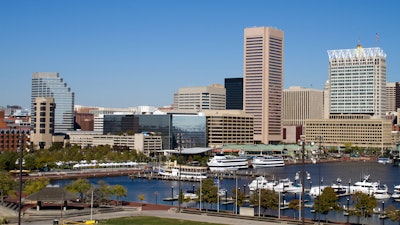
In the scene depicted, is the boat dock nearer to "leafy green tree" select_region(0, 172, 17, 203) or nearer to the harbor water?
the harbor water

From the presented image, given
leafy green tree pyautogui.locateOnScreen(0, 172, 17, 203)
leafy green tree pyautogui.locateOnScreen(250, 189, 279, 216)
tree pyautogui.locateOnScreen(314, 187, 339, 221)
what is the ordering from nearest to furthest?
tree pyautogui.locateOnScreen(314, 187, 339, 221) < leafy green tree pyautogui.locateOnScreen(250, 189, 279, 216) < leafy green tree pyautogui.locateOnScreen(0, 172, 17, 203)

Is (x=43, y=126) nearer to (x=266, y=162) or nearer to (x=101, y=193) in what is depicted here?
(x=266, y=162)

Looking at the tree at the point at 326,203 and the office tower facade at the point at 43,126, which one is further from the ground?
the office tower facade at the point at 43,126

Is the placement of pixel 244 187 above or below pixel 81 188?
below

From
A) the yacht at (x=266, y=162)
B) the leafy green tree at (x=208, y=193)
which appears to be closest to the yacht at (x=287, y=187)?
the leafy green tree at (x=208, y=193)

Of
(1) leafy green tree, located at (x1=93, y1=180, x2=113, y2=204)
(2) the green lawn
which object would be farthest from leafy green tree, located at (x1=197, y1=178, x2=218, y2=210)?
(2) the green lawn

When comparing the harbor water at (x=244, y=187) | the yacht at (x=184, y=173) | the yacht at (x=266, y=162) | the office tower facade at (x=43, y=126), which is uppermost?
the office tower facade at (x=43, y=126)

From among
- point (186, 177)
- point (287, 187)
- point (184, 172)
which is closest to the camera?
point (287, 187)

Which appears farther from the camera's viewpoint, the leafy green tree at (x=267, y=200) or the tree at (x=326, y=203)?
the leafy green tree at (x=267, y=200)

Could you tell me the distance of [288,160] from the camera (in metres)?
196

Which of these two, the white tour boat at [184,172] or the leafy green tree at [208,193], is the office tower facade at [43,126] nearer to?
the white tour boat at [184,172]

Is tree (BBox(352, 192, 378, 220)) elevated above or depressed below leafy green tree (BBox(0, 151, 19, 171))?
below

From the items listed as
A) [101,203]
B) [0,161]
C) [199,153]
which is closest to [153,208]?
[101,203]

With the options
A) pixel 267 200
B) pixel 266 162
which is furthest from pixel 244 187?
pixel 266 162
